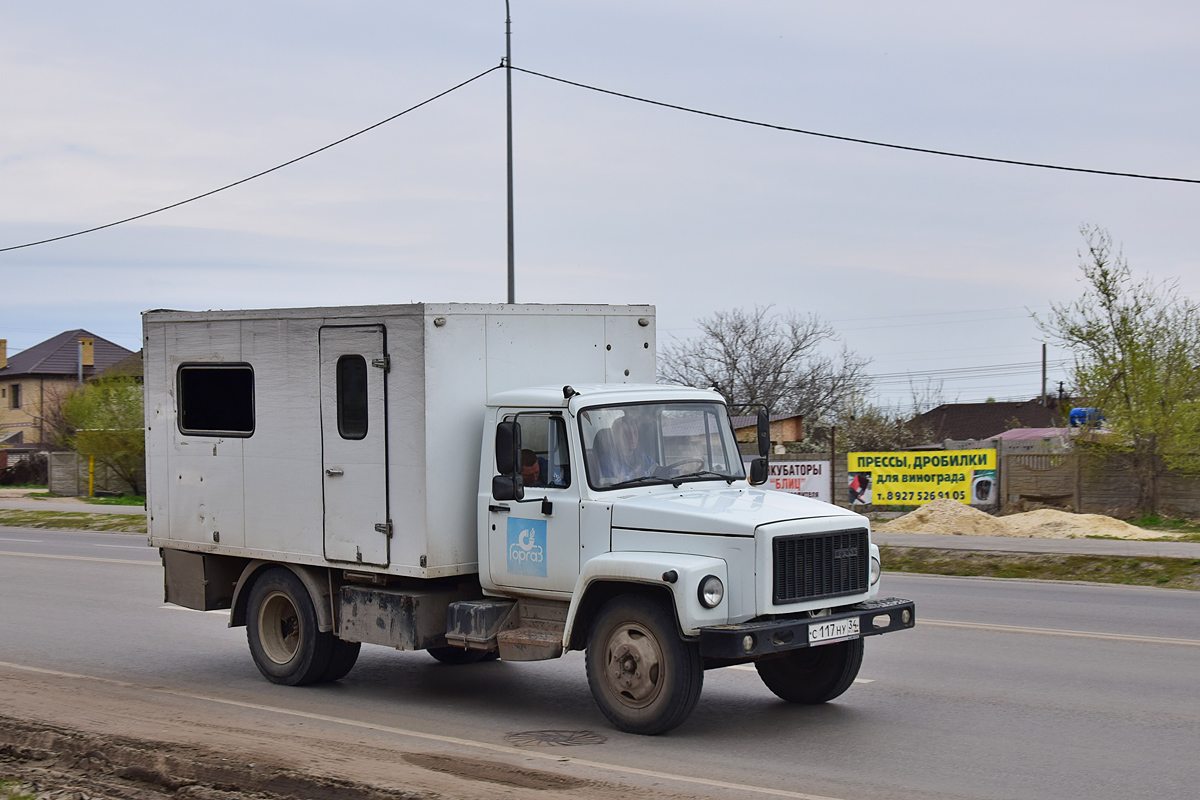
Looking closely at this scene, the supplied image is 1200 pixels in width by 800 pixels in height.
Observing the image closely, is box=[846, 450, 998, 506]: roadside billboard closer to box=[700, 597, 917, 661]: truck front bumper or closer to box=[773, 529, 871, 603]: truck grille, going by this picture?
box=[700, 597, 917, 661]: truck front bumper

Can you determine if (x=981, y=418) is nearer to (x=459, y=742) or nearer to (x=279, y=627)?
(x=279, y=627)

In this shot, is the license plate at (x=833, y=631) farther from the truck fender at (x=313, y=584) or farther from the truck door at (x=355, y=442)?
the truck fender at (x=313, y=584)

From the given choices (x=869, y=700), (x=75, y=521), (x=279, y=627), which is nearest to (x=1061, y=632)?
(x=869, y=700)

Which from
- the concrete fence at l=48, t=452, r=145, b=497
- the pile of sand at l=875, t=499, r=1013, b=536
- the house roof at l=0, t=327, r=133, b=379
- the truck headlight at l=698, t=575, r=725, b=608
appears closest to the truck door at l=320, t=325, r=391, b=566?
the truck headlight at l=698, t=575, r=725, b=608

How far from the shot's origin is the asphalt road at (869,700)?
22.4 feet

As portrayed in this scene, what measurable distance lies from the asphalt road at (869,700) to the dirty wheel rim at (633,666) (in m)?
0.27

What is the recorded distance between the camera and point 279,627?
1030 centimetres

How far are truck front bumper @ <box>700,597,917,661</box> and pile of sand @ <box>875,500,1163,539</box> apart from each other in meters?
16.4

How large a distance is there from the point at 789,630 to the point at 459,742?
217cm

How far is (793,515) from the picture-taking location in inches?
309

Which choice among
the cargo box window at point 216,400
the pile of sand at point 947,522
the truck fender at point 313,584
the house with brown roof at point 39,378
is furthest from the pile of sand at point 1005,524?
the house with brown roof at point 39,378

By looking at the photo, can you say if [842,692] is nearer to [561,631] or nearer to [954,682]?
[954,682]

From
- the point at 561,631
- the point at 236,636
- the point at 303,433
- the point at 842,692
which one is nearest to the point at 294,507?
the point at 303,433

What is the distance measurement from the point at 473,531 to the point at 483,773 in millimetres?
2451
